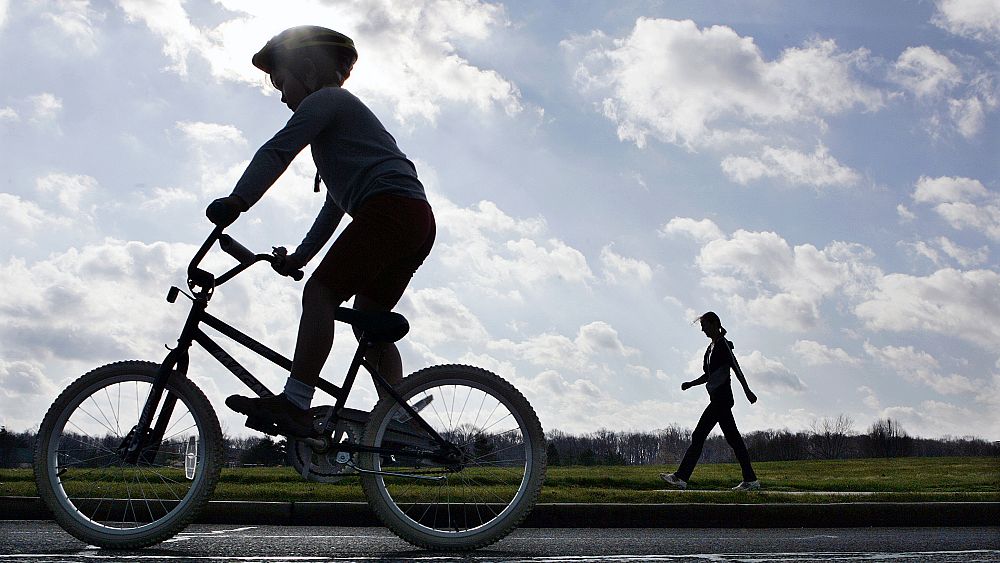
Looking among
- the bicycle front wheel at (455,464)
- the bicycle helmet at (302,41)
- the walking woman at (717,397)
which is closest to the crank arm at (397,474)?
the bicycle front wheel at (455,464)

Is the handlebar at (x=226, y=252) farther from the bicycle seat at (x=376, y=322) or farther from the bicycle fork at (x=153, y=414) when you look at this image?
the bicycle seat at (x=376, y=322)

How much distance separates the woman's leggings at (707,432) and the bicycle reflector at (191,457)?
25.3ft

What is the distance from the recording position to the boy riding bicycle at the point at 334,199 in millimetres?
4066

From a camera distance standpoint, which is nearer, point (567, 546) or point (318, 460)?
point (318, 460)

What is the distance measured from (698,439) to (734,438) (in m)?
0.42

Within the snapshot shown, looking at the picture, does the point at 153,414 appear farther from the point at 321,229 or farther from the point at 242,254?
the point at 321,229

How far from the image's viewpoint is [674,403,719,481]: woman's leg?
11086 millimetres

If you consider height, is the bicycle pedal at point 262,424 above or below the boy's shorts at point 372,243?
below

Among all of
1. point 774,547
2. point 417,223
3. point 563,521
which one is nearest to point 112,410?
point 417,223

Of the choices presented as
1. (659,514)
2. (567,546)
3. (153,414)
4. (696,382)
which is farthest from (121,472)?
(696,382)

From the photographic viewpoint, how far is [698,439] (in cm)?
1115

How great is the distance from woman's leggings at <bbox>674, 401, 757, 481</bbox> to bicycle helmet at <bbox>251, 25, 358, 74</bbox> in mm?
7816

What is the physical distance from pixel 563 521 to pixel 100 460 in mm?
4163

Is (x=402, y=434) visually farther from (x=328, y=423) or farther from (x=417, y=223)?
(x=417, y=223)
